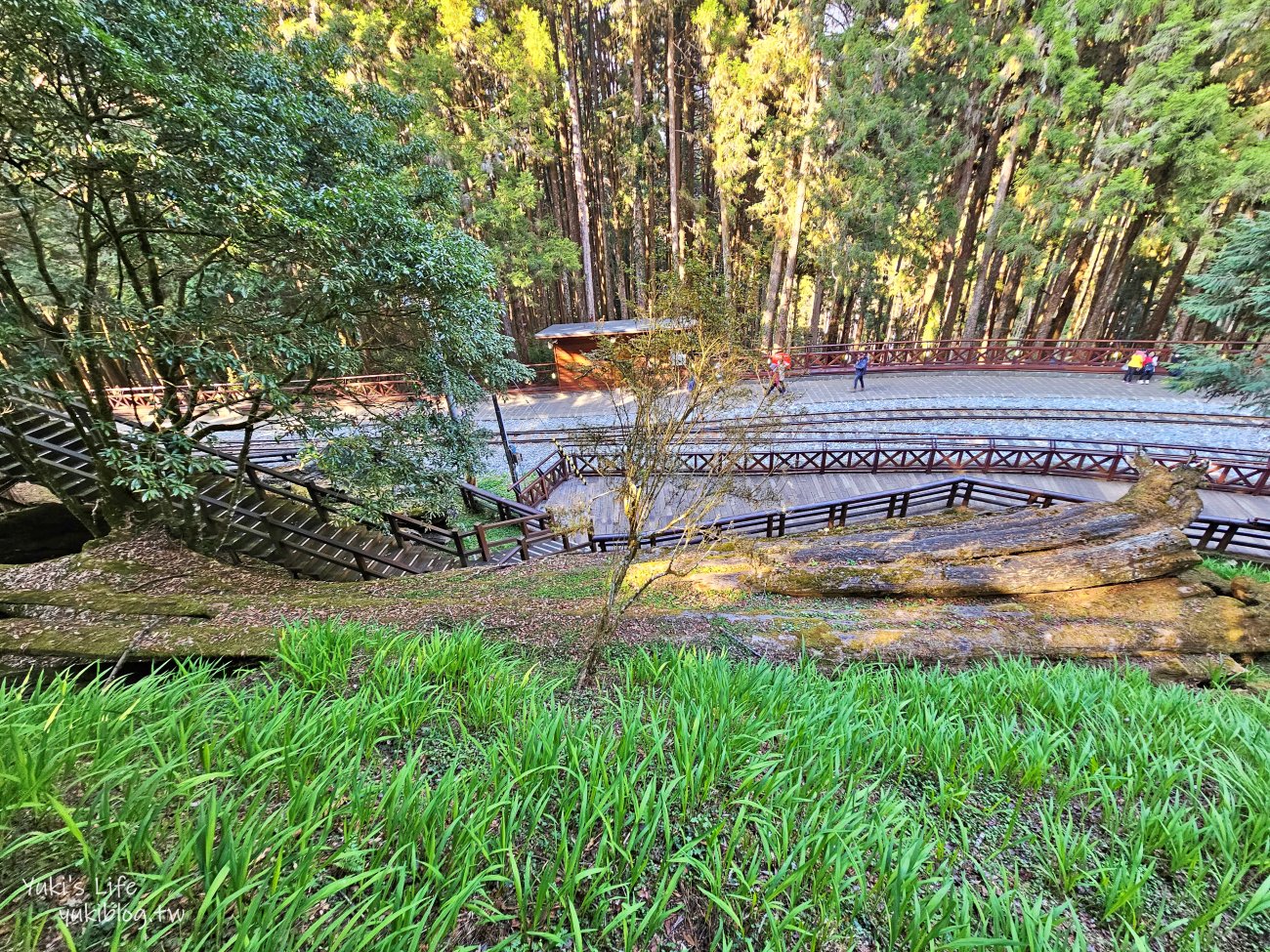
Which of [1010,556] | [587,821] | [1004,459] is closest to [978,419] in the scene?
[1004,459]

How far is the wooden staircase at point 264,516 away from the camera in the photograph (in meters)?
7.35

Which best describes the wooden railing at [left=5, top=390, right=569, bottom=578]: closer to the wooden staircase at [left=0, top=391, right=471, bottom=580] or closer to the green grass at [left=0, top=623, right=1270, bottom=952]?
the wooden staircase at [left=0, top=391, right=471, bottom=580]

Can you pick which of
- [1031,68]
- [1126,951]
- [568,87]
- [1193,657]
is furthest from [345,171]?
[1031,68]

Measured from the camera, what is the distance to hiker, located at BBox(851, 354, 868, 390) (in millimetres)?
18359

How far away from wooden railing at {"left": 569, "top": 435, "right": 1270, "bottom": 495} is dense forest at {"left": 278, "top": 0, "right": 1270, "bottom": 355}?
7.40m

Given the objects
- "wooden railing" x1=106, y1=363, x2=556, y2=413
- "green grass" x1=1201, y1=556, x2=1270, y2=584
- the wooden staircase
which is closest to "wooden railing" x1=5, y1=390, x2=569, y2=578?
the wooden staircase

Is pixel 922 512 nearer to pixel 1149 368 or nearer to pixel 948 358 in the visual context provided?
pixel 948 358

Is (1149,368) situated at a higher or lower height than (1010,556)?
higher

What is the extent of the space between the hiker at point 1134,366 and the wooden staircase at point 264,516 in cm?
2332

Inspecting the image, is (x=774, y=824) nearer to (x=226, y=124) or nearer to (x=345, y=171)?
(x=226, y=124)

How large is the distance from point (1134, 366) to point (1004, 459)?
976cm

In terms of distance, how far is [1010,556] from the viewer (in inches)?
282

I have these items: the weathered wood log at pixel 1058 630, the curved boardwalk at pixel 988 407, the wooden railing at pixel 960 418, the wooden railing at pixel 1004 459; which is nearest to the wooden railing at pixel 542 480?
the wooden railing at pixel 1004 459

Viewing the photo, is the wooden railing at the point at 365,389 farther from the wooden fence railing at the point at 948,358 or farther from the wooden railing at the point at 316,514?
the wooden railing at the point at 316,514
